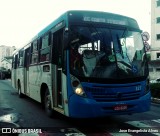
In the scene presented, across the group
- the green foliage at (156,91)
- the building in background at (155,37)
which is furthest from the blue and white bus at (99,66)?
the building in background at (155,37)

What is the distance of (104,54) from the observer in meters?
8.12

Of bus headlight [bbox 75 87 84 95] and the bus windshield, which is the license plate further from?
bus headlight [bbox 75 87 84 95]

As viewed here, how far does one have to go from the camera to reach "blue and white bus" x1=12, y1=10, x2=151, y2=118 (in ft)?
25.5

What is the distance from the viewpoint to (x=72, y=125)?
904 centimetres

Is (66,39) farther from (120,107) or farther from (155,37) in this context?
(155,37)

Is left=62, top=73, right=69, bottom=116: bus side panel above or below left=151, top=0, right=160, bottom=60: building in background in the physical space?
below

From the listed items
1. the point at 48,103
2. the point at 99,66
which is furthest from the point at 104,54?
the point at 48,103

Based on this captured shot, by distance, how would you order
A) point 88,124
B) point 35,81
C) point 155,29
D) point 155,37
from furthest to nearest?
point 155,29
point 155,37
point 35,81
point 88,124

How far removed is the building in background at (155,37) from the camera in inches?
2057

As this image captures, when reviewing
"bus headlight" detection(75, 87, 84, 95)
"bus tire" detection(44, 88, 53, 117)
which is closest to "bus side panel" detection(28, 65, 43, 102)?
"bus tire" detection(44, 88, 53, 117)

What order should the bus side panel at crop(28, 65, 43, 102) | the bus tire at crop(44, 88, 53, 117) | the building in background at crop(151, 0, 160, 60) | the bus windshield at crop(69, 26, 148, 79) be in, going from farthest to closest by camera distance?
1. the building in background at crop(151, 0, 160, 60)
2. the bus side panel at crop(28, 65, 43, 102)
3. the bus tire at crop(44, 88, 53, 117)
4. the bus windshield at crop(69, 26, 148, 79)

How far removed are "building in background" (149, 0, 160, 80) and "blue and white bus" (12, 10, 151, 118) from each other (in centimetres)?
4439

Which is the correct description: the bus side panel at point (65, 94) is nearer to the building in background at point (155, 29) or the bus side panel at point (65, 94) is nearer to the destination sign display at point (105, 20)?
the destination sign display at point (105, 20)

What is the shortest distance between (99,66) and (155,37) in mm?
46957
